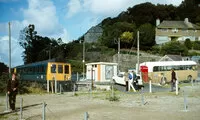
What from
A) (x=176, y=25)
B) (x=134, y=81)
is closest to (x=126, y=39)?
(x=176, y=25)

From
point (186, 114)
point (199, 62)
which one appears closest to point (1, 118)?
point (186, 114)

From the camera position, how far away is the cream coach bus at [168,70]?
40.7m

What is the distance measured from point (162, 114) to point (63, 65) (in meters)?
24.0

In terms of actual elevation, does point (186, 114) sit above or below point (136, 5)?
below

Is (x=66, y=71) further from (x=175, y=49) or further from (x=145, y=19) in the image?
(x=145, y=19)

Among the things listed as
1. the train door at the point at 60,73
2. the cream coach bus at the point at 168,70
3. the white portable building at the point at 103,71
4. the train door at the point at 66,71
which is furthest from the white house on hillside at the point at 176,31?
the train door at the point at 60,73

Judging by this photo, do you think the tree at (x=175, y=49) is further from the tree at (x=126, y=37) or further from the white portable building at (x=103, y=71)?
the white portable building at (x=103, y=71)

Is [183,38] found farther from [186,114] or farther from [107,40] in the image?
[186,114]

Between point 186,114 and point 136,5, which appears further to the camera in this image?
point 136,5

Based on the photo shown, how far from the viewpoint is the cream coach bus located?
40.7 m

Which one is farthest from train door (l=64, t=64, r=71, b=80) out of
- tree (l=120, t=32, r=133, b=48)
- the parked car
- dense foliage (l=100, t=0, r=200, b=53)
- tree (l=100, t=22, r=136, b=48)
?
tree (l=120, t=32, r=133, b=48)

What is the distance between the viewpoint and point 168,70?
42438mm

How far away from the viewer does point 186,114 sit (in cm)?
1499

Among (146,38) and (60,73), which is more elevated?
(146,38)
